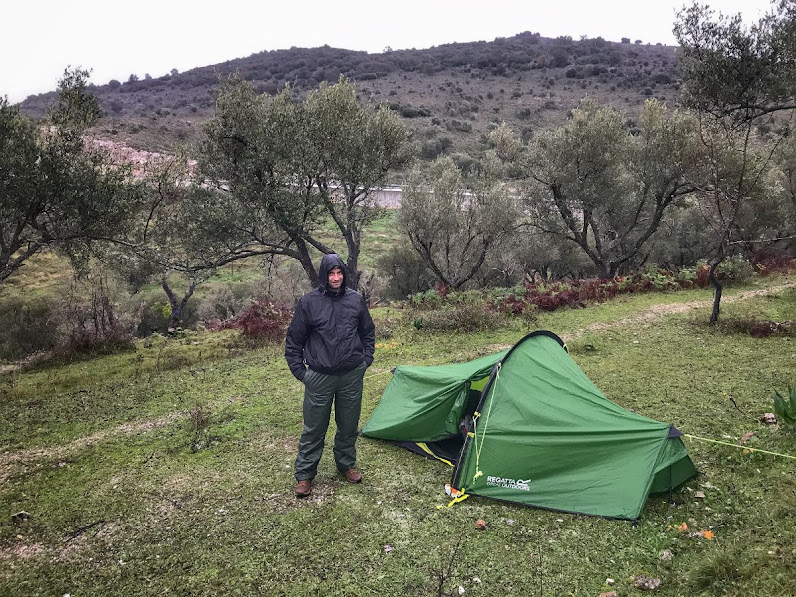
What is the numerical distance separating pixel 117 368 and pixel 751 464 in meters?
13.2

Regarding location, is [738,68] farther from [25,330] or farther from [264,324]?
[25,330]

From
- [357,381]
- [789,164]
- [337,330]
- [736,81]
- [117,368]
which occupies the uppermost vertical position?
[736,81]

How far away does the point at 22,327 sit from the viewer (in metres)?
18.0

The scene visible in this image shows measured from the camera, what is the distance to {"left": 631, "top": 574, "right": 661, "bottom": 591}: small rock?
4.25 meters

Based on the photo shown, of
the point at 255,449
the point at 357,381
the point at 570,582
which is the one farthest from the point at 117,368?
the point at 570,582

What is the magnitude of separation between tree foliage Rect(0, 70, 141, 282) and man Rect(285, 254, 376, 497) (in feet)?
25.4

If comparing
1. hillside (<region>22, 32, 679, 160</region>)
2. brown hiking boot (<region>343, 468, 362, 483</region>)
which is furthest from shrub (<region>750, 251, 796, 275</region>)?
hillside (<region>22, 32, 679, 160</region>)

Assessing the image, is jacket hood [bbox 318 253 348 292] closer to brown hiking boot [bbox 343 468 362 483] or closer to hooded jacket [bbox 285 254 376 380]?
hooded jacket [bbox 285 254 376 380]

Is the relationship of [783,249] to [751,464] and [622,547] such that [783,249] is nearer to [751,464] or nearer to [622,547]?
[751,464]

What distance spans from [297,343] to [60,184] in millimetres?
8028

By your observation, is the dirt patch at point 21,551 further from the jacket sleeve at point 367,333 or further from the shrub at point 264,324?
the shrub at point 264,324

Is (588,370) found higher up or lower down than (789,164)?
lower down

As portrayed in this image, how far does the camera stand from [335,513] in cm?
569

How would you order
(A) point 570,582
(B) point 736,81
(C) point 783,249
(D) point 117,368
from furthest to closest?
1. (C) point 783,249
2. (D) point 117,368
3. (B) point 736,81
4. (A) point 570,582
